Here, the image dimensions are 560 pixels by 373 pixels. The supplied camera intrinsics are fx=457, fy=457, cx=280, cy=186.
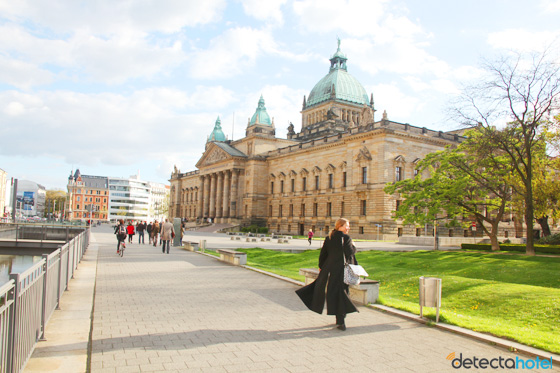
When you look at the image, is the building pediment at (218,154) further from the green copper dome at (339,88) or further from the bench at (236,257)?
the bench at (236,257)

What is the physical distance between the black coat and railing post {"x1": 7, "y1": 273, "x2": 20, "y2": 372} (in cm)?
509

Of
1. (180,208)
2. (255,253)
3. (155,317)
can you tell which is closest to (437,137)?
(255,253)

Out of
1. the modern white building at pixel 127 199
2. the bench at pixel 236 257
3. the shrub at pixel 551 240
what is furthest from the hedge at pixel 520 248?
the modern white building at pixel 127 199

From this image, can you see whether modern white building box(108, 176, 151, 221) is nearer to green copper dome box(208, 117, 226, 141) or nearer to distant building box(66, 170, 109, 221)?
distant building box(66, 170, 109, 221)

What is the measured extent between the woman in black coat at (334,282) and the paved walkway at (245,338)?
428 mm

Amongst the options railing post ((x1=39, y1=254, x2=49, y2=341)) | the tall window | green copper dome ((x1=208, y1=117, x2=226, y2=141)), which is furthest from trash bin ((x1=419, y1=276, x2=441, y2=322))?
green copper dome ((x1=208, y1=117, x2=226, y2=141))

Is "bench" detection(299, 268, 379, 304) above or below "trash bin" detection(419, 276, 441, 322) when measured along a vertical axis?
below

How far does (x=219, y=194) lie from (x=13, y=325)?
268 ft

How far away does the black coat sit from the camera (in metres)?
8.62

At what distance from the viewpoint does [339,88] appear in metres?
83.6

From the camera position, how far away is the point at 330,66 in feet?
299

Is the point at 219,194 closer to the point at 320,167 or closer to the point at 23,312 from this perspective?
the point at 320,167

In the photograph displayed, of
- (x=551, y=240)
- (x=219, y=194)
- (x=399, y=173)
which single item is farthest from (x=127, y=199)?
(x=551, y=240)

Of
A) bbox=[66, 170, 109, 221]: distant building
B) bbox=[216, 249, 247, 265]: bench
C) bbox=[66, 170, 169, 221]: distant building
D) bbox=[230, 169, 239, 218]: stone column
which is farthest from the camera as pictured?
bbox=[66, 170, 169, 221]: distant building
